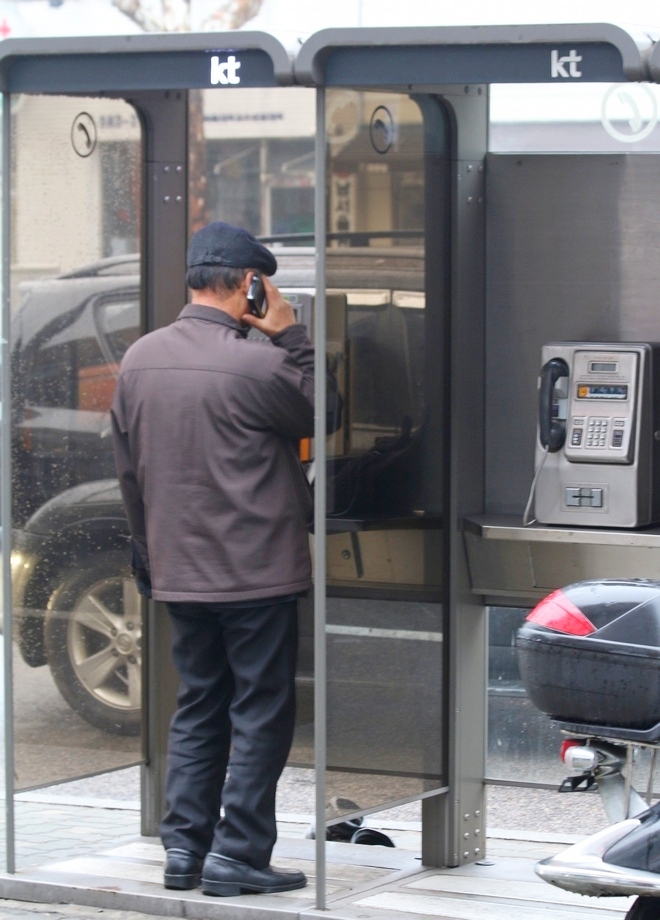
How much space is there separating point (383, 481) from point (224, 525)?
551 mm

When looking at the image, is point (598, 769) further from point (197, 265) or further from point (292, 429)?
point (197, 265)

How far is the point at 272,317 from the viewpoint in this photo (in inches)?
185

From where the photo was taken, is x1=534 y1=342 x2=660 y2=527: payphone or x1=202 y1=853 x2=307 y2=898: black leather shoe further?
x1=534 y1=342 x2=660 y2=527: payphone

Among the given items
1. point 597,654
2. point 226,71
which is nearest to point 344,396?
point 226,71

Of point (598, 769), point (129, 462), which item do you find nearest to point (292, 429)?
point (129, 462)

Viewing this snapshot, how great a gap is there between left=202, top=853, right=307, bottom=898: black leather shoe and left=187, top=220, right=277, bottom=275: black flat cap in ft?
5.31

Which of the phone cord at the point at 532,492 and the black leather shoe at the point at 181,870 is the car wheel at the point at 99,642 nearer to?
the black leather shoe at the point at 181,870

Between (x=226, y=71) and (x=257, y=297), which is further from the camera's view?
(x=257, y=297)

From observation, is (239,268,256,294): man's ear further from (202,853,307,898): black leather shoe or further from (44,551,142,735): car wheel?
(202,853,307,898): black leather shoe

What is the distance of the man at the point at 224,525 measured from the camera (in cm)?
450

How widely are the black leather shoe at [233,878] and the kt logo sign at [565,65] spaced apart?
7.33ft

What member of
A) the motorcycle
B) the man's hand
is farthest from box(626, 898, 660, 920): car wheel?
the man's hand

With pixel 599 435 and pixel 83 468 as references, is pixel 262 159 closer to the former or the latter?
pixel 83 468

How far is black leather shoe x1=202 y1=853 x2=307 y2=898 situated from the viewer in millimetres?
4586
